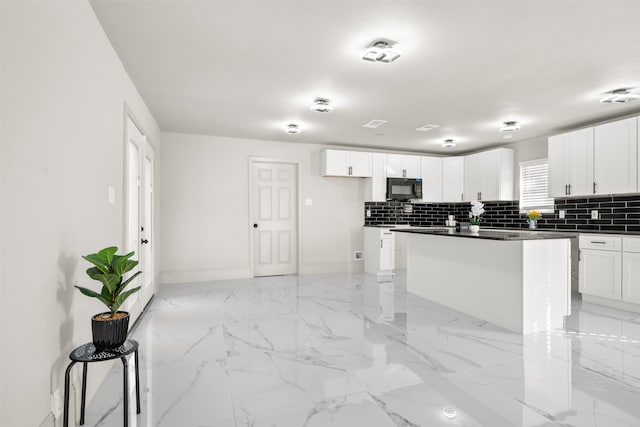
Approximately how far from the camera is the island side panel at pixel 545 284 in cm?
329

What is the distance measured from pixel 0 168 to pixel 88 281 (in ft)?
3.68

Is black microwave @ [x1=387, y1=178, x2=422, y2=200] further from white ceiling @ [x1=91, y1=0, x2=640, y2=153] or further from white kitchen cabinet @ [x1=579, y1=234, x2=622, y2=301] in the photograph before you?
white kitchen cabinet @ [x1=579, y1=234, x2=622, y2=301]

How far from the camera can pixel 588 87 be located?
3.62 m

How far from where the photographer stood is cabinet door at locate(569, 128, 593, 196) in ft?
15.3

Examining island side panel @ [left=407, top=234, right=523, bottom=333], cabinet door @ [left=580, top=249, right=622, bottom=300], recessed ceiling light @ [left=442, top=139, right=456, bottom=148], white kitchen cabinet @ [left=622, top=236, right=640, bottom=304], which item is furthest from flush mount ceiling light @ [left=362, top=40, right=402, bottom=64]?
recessed ceiling light @ [left=442, top=139, right=456, bottom=148]

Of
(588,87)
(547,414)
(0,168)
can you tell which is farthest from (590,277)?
(0,168)

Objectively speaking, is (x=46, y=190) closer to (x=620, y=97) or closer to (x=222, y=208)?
(x=222, y=208)

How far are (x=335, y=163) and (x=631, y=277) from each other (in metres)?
4.22

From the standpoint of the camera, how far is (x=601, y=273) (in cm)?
430

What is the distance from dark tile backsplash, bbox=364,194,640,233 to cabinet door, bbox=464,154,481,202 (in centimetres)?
36

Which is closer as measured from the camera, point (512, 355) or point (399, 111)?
point (512, 355)

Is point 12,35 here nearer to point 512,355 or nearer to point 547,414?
point 547,414

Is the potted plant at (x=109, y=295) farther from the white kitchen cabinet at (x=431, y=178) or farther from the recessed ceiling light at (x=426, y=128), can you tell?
the white kitchen cabinet at (x=431, y=178)

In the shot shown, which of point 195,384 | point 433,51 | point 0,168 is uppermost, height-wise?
point 433,51
